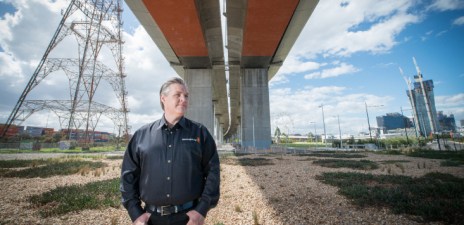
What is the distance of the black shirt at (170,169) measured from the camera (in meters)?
2.24

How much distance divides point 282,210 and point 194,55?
25038 millimetres

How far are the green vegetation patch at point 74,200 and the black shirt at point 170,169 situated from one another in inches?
189

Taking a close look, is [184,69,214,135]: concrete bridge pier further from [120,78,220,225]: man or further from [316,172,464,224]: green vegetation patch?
[120,78,220,225]: man

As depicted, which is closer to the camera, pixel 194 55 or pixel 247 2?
pixel 247 2

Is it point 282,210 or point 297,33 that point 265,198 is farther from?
point 297,33

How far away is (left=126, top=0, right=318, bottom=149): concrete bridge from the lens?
731 inches

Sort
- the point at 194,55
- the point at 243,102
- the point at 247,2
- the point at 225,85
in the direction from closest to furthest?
1. the point at 247,2
2. the point at 194,55
3. the point at 243,102
4. the point at 225,85

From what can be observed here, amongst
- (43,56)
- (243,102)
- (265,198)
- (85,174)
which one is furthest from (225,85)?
(265,198)

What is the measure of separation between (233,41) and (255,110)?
10220mm

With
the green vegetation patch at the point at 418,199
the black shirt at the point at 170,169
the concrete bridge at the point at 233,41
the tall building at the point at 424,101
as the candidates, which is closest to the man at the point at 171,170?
the black shirt at the point at 170,169

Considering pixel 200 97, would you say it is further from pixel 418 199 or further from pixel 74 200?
pixel 418 199

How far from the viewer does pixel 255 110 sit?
1219 inches

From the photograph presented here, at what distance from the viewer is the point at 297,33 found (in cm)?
2370

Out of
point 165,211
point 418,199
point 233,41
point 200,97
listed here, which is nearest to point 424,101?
point 233,41
